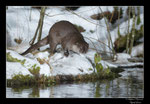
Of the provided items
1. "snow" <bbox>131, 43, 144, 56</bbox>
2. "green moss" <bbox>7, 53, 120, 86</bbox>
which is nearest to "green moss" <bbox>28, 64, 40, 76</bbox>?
"green moss" <bbox>7, 53, 120, 86</bbox>

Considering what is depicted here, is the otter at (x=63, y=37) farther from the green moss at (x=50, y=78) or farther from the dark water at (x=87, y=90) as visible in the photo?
the dark water at (x=87, y=90)

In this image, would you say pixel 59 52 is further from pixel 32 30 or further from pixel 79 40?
pixel 32 30

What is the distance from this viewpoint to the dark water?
4529 millimetres

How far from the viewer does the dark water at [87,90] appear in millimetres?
4529

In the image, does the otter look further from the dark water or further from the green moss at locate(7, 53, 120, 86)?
the dark water

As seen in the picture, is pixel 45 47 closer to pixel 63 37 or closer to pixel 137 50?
pixel 63 37

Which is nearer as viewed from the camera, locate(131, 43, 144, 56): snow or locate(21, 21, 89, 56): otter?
locate(21, 21, 89, 56): otter

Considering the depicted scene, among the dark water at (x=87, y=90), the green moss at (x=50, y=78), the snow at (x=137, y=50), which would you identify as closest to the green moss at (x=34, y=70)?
the green moss at (x=50, y=78)

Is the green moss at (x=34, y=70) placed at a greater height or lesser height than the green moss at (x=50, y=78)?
greater

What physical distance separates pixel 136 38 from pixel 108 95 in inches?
192

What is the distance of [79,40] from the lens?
618 centimetres

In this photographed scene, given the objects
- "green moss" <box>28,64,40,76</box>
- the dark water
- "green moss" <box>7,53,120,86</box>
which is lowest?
the dark water

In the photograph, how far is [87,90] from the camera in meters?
4.86

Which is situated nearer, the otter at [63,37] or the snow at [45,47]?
the snow at [45,47]
